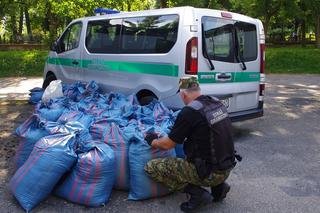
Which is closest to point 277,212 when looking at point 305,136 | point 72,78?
point 305,136

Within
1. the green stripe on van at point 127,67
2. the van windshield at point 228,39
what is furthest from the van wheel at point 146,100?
the van windshield at point 228,39

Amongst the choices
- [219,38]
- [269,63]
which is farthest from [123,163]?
[269,63]

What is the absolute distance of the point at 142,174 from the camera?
13.9 feet

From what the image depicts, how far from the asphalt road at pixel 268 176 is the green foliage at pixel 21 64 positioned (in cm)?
1206

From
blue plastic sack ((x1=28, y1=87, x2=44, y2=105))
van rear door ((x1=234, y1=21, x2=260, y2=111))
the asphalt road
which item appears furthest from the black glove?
blue plastic sack ((x1=28, y1=87, x2=44, y2=105))

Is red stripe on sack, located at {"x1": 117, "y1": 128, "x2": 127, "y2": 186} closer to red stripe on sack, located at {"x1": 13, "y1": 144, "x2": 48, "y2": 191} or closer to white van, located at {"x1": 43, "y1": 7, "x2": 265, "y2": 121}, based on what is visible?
red stripe on sack, located at {"x1": 13, "y1": 144, "x2": 48, "y2": 191}

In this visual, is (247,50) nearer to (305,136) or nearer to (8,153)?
(305,136)

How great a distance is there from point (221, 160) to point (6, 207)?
2157mm

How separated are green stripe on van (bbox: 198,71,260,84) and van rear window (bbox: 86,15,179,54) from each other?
2.19 feet

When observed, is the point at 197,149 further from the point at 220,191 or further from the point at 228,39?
the point at 228,39

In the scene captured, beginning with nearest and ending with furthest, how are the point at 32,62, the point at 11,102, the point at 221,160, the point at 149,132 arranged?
1. the point at 221,160
2. the point at 149,132
3. the point at 11,102
4. the point at 32,62

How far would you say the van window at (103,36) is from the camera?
24.3 ft

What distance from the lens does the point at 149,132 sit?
4.45m

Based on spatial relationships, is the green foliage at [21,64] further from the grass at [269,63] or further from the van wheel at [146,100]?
the van wheel at [146,100]
